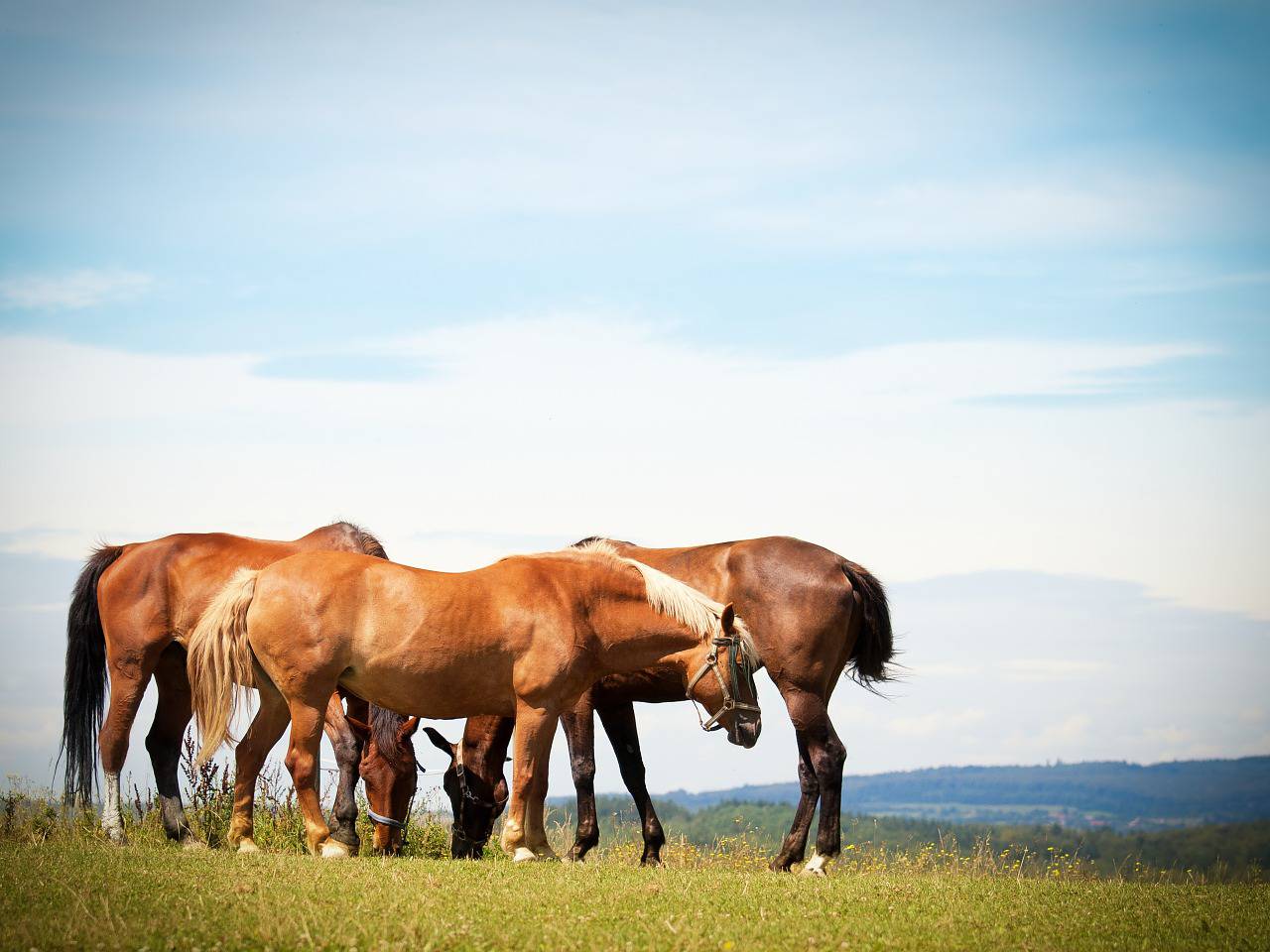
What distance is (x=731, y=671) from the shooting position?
10.5 m

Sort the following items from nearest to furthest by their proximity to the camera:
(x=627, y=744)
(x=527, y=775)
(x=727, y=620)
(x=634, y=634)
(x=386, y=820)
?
(x=527, y=775) < (x=727, y=620) < (x=634, y=634) < (x=386, y=820) < (x=627, y=744)

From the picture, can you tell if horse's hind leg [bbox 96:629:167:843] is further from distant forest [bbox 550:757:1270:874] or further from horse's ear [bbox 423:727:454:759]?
distant forest [bbox 550:757:1270:874]

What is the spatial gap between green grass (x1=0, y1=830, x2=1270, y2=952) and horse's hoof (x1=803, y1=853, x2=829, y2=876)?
75 centimetres

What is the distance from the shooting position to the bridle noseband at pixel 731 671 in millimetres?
10539

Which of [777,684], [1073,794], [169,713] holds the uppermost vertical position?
[777,684]

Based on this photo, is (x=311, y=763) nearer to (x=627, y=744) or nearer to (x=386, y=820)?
(x=386, y=820)

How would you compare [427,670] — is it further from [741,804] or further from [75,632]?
[741,804]

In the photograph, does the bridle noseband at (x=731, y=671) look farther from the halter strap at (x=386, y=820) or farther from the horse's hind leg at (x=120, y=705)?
the horse's hind leg at (x=120, y=705)

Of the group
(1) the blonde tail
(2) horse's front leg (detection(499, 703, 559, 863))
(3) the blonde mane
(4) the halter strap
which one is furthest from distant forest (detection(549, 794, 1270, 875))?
(1) the blonde tail

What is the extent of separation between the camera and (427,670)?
10000mm

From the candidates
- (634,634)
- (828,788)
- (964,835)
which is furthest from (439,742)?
(964,835)

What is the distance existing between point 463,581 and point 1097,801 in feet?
470

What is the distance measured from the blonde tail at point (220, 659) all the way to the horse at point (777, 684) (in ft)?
5.37

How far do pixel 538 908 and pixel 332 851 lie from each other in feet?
9.24
